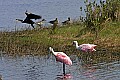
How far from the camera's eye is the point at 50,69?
15539 millimetres

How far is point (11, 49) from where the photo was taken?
20000 millimetres

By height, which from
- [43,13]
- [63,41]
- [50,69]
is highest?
[43,13]

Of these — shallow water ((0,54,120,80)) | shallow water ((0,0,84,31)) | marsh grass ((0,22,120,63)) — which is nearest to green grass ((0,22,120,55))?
marsh grass ((0,22,120,63))

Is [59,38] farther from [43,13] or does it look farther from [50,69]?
[43,13]

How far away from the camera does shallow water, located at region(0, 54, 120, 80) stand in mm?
14227

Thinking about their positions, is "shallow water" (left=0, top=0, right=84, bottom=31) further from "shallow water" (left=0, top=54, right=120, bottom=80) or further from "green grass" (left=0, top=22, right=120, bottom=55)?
"shallow water" (left=0, top=54, right=120, bottom=80)

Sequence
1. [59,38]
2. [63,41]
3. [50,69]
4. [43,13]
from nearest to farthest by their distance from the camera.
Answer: [50,69], [63,41], [59,38], [43,13]

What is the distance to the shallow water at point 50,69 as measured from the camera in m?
14.2

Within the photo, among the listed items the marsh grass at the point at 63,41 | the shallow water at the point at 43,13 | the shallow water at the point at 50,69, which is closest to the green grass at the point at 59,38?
the marsh grass at the point at 63,41

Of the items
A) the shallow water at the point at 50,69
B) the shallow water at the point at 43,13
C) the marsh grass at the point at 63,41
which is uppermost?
the shallow water at the point at 43,13

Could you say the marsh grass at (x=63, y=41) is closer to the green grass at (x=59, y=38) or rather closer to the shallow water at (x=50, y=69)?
the green grass at (x=59, y=38)

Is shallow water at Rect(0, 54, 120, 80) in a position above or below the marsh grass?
below

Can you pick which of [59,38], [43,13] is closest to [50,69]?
[59,38]

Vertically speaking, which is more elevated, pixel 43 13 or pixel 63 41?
pixel 43 13
